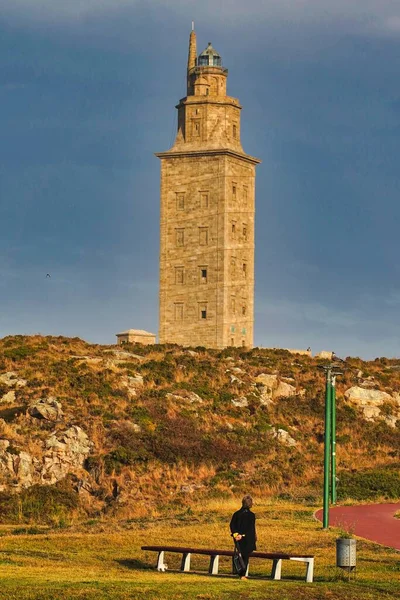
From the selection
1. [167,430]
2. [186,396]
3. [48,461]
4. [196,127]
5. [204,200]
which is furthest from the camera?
[196,127]

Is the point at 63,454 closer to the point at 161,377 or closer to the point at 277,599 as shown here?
the point at 161,377

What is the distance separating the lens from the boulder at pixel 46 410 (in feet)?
155

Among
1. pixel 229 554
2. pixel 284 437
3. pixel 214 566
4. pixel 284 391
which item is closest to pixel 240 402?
pixel 284 437

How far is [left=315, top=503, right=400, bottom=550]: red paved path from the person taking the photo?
3020cm

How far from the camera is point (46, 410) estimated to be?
→ 47688 millimetres

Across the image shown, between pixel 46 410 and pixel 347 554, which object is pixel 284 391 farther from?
pixel 347 554

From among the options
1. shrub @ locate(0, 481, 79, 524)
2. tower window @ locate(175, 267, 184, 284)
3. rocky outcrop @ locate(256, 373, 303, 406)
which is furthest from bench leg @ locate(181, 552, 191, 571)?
tower window @ locate(175, 267, 184, 284)

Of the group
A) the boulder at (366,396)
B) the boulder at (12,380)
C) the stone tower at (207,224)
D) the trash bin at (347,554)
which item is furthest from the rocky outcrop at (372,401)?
the trash bin at (347,554)

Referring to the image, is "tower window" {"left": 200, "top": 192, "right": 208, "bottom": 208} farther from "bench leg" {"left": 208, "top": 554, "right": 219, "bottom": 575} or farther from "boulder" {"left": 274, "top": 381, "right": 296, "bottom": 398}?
"bench leg" {"left": 208, "top": 554, "right": 219, "bottom": 575}

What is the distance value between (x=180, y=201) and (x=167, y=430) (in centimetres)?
2814

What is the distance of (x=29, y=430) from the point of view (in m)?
45.8

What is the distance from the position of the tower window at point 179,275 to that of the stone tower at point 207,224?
0.07 metres

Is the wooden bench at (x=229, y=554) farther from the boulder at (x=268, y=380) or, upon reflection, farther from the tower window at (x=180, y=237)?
the tower window at (x=180, y=237)

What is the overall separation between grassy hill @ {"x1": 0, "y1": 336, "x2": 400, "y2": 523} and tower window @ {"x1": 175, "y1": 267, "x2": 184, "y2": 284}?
8.92 metres
